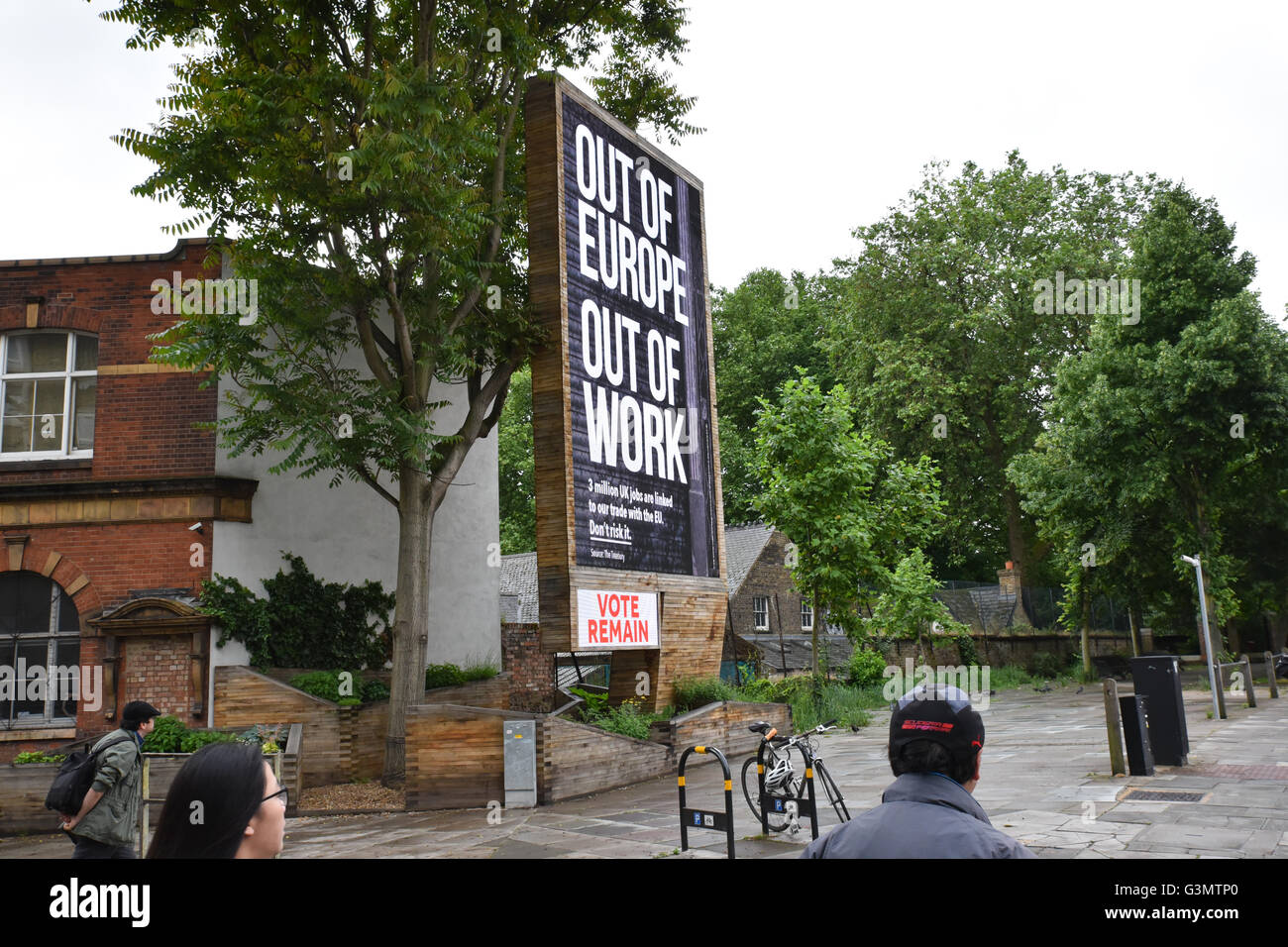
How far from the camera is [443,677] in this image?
19453 millimetres

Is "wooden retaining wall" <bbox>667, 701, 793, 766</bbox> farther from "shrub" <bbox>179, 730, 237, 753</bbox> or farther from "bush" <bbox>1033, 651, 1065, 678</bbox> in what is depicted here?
"bush" <bbox>1033, 651, 1065, 678</bbox>

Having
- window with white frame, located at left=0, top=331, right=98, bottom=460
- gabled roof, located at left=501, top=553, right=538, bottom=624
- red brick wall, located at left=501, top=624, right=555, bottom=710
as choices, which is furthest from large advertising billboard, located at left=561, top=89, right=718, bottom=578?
gabled roof, located at left=501, top=553, right=538, bottom=624

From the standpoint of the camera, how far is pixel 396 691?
616 inches

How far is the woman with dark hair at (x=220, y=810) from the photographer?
2.73m

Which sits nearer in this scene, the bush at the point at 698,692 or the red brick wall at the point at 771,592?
the bush at the point at 698,692

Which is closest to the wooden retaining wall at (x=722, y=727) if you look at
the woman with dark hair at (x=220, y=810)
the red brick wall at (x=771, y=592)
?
the woman with dark hair at (x=220, y=810)

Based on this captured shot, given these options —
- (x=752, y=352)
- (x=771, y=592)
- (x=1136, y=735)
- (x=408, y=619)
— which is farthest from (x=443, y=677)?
(x=752, y=352)

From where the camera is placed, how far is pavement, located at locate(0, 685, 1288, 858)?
358 inches

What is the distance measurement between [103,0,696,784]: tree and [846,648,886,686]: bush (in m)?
18.3

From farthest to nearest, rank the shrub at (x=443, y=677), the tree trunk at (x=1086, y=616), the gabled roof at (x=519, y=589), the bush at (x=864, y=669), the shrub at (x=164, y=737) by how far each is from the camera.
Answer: the tree trunk at (x=1086, y=616) < the gabled roof at (x=519, y=589) < the bush at (x=864, y=669) < the shrub at (x=443, y=677) < the shrub at (x=164, y=737)

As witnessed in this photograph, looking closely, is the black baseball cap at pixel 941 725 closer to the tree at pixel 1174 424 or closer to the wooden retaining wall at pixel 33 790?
the wooden retaining wall at pixel 33 790

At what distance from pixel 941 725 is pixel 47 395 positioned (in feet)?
62.1

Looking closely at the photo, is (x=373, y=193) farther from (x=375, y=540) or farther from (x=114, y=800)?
(x=114, y=800)

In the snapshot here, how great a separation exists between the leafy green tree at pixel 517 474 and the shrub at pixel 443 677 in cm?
3023
